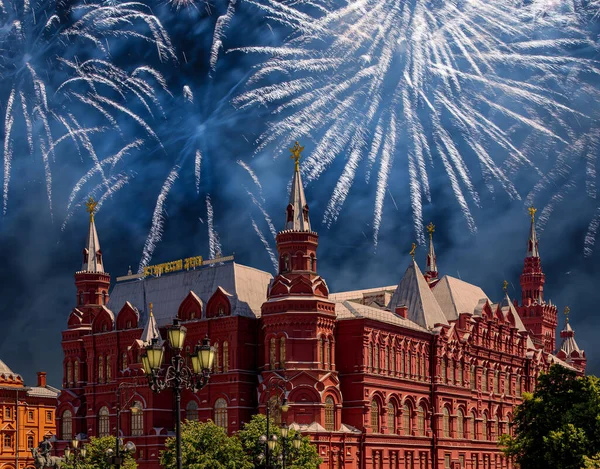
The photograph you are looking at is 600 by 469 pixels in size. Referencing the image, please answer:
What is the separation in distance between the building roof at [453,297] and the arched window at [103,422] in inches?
1590

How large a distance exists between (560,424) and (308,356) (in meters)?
23.1

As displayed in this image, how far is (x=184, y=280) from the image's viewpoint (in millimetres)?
100812

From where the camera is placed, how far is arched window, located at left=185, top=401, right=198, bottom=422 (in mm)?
93438

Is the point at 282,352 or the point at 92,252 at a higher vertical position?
the point at 92,252

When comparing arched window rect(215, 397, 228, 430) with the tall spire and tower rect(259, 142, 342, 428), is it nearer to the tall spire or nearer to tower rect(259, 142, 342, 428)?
tower rect(259, 142, 342, 428)

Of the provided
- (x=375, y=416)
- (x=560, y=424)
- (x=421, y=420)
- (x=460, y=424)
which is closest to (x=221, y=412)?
(x=375, y=416)

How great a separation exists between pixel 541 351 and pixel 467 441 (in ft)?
94.0

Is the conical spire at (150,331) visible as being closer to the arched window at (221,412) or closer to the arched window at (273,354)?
the arched window at (221,412)

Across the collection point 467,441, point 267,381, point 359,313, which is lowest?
point 467,441

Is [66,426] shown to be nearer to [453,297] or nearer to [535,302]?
[453,297]

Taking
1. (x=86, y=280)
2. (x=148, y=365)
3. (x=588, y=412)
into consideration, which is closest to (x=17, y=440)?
(x=86, y=280)

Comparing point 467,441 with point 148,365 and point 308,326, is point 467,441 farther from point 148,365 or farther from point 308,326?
point 148,365

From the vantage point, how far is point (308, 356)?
8612 centimetres

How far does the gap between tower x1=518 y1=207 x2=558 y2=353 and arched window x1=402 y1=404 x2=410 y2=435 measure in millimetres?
50789
